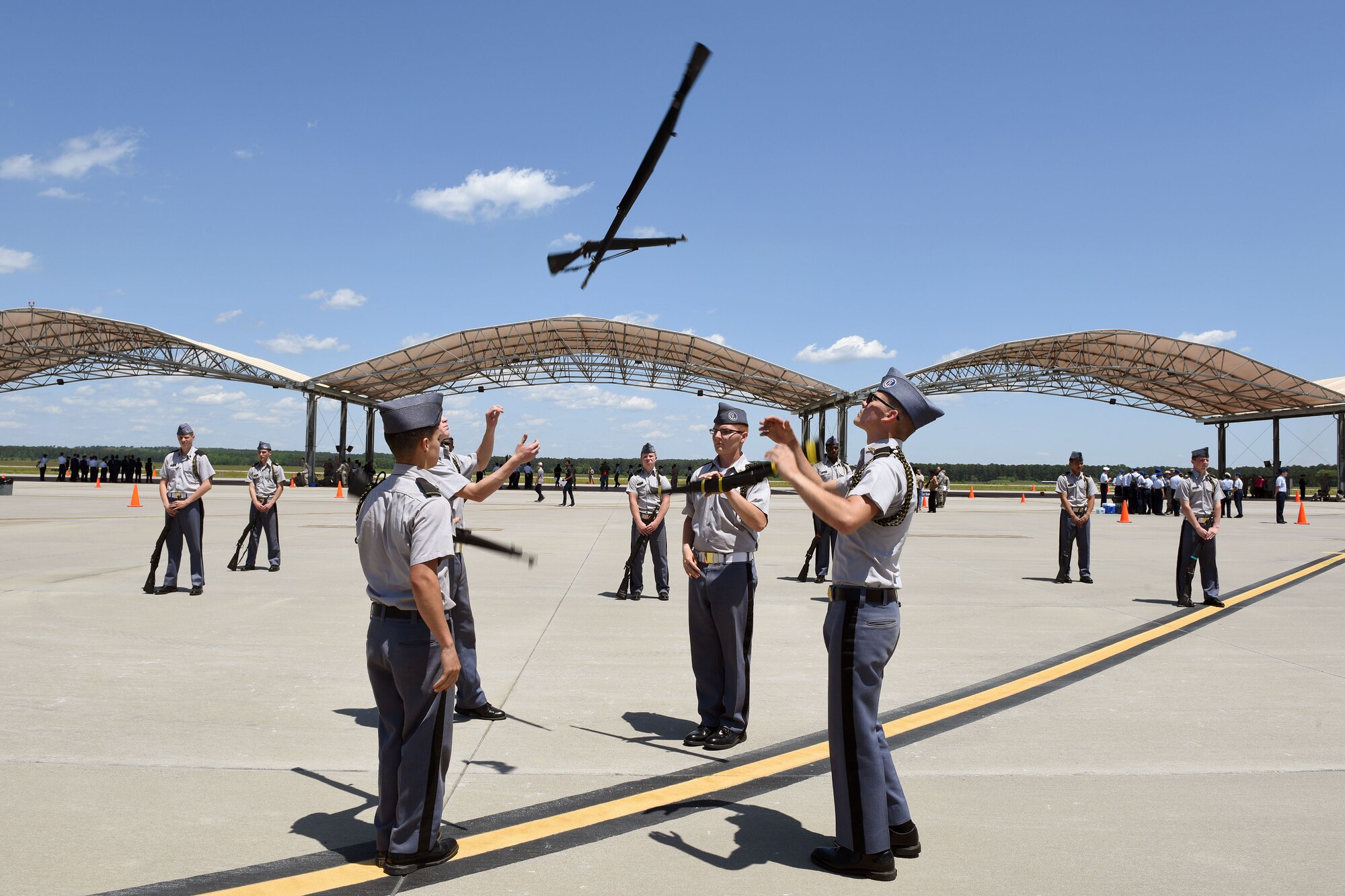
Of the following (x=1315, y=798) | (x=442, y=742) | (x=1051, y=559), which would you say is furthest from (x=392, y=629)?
(x=1051, y=559)

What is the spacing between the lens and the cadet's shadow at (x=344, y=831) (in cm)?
357

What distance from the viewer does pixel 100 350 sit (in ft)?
143

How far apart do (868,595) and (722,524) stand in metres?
1.82

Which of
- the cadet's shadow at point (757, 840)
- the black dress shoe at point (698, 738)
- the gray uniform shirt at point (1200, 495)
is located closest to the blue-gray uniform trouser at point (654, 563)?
the black dress shoe at point (698, 738)

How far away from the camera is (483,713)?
5.51 metres

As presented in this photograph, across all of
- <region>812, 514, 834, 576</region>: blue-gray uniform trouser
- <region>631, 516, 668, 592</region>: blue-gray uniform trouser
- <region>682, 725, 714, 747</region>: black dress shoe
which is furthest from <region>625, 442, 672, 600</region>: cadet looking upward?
<region>682, 725, 714, 747</region>: black dress shoe

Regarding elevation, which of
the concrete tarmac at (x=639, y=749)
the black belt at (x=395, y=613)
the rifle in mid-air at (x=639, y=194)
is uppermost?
the rifle in mid-air at (x=639, y=194)

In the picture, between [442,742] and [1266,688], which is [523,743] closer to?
[442,742]

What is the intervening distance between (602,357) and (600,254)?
130 feet

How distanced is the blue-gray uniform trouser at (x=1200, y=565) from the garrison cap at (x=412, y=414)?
10.0 m

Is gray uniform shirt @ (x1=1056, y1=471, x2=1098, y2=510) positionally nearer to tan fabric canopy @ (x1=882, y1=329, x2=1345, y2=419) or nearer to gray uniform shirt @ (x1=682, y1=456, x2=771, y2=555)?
gray uniform shirt @ (x1=682, y1=456, x2=771, y2=555)

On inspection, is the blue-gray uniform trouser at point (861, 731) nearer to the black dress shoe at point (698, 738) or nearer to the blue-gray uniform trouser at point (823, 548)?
the black dress shoe at point (698, 738)

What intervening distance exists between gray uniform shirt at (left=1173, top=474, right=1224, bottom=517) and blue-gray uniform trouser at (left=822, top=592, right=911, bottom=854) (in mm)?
8762

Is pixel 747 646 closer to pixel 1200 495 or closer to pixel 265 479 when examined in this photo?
pixel 1200 495
